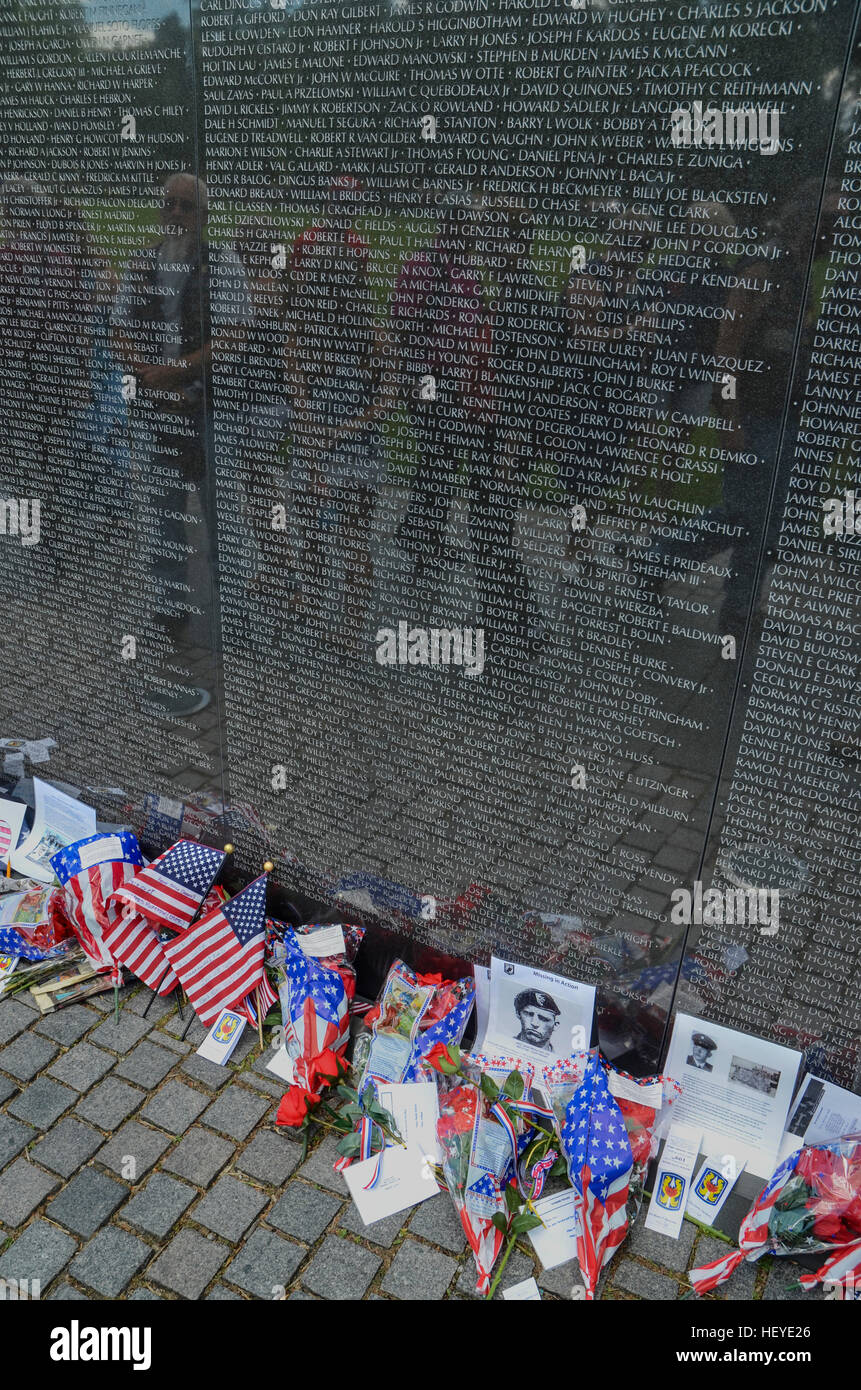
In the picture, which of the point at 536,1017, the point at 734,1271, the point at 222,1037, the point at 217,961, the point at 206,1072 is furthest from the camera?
the point at 217,961

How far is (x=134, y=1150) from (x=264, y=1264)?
797mm

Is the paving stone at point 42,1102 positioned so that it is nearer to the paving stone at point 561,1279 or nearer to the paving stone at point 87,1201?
the paving stone at point 87,1201

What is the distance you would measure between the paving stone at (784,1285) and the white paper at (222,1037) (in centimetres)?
231

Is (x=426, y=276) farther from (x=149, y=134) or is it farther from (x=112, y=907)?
(x=112, y=907)

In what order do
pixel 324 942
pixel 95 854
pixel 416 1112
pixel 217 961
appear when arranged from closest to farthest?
pixel 416 1112 < pixel 217 961 < pixel 324 942 < pixel 95 854

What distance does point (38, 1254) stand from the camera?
3.81 meters

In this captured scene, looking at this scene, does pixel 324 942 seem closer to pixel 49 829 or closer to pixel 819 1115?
pixel 49 829

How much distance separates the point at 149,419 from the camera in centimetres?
498

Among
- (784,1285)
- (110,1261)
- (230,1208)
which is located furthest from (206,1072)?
(784,1285)

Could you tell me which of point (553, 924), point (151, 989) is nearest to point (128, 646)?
point (151, 989)

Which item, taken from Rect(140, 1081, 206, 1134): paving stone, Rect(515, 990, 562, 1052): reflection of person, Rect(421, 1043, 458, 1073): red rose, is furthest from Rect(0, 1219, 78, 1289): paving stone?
Rect(515, 990, 562, 1052): reflection of person

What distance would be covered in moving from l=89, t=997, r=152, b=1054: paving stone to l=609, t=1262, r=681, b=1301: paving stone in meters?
2.36

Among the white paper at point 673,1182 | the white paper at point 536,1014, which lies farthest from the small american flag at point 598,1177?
the white paper at point 536,1014

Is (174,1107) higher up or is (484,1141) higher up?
(484,1141)
